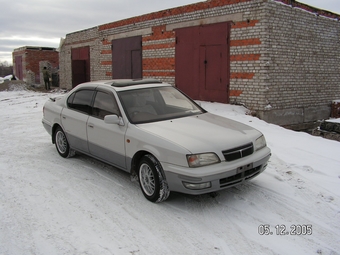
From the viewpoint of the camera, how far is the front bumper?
392cm

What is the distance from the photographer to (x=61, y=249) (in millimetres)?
3354

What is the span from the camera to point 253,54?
1005cm

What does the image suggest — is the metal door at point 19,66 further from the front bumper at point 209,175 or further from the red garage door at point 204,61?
the front bumper at point 209,175

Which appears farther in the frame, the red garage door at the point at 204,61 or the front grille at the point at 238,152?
the red garage door at the point at 204,61

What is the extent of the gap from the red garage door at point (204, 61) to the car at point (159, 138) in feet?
18.4

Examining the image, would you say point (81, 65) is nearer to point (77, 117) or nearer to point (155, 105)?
point (77, 117)

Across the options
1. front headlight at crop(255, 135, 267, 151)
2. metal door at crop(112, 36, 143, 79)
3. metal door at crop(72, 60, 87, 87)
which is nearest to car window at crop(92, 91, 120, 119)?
front headlight at crop(255, 135, 267, 151)

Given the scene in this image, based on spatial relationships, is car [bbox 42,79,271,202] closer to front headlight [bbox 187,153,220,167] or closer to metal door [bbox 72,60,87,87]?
front headlight [bbox 187,153,220,167]

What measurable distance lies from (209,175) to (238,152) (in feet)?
1.82

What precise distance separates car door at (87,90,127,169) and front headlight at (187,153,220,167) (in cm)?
124

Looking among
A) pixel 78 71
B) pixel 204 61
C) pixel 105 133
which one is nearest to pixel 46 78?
pixel 78 71

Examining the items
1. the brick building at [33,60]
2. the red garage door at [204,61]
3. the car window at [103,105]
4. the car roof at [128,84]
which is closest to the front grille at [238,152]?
the car window at [103,105]

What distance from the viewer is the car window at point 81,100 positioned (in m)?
5.79

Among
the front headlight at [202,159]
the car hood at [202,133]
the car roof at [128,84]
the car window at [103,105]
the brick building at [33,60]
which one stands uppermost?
the brick building at [33,60]
